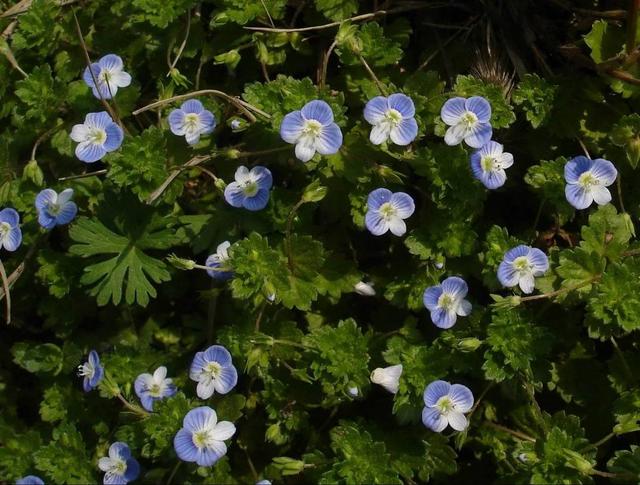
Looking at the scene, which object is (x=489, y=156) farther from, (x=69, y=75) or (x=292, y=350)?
(x=69, y=75)

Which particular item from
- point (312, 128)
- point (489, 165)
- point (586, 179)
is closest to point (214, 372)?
point (312, 128)

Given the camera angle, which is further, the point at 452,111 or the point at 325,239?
the point at 325,239

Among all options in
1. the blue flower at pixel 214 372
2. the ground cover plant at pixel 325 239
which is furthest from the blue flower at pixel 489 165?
the blue flower at pixel 214 372

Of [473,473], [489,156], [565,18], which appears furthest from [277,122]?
[473,473]

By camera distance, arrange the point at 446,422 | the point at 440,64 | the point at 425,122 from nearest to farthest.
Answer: the point at 446,422 < the point at 425,122 < the point at 440,64

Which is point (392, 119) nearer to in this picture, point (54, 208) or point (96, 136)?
point (96, 136)

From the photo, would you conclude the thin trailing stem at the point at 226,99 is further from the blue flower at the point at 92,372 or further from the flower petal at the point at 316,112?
the blue flower at the point at 92,372

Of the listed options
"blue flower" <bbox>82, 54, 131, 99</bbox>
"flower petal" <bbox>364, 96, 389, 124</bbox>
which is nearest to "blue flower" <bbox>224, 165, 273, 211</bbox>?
"flower petal" <bbox>364, 96, 389, 124</bbox>
